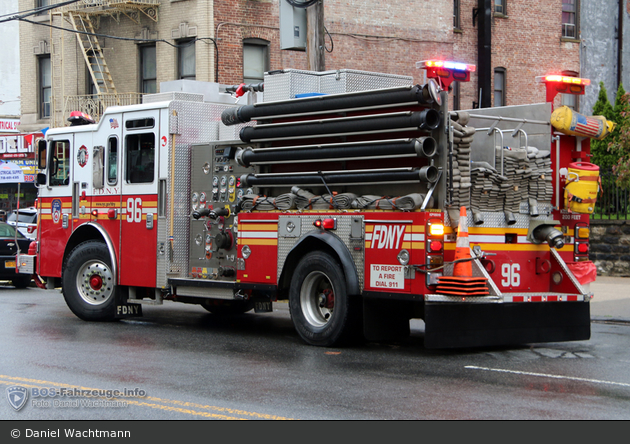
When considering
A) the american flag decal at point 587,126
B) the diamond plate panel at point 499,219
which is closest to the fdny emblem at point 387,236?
the diamond plate panel at point 499,219


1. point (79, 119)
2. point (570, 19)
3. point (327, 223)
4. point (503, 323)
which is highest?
point (570, 19)

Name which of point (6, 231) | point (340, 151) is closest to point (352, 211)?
point (340, 151)

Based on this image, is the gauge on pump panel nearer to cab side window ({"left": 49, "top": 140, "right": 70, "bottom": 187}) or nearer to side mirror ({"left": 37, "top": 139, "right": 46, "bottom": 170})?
cab side window ({"left": 49, "top": 140, "right": 70, "bottom": 187})

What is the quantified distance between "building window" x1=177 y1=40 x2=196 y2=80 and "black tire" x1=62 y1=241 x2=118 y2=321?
1214cm

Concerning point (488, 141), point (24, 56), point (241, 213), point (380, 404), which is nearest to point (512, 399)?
point (380, 404)

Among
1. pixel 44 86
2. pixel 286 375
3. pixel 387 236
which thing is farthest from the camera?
pixel 44 86

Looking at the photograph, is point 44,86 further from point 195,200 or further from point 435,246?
point 435,246

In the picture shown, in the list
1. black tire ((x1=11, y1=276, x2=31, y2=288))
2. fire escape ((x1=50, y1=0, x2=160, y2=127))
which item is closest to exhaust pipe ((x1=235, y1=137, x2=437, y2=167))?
black tire ((x1=11, y1=276, x2=31, y2=288))

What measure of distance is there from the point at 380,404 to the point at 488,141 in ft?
13.8

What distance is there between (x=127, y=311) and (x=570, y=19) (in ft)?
74.7

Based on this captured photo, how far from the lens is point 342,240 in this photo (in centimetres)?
962

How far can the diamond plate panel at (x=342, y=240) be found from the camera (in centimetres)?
942

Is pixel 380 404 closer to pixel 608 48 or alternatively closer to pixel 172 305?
pixel 172 305

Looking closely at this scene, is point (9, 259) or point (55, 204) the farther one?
point (9, 259)
